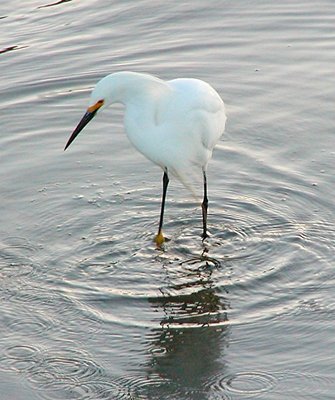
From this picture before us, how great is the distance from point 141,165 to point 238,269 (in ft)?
6.14

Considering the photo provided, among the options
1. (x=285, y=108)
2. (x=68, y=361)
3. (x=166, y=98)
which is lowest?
(x=285, y=108)

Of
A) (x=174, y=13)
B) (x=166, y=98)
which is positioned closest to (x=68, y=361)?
(x=166, y=98)

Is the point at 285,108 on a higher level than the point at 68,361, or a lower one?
lower

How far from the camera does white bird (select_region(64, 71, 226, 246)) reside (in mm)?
6664

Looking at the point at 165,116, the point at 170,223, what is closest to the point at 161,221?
the point at 170,223

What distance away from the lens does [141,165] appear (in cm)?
852

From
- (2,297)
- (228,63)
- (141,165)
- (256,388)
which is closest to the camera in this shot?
(256,388)

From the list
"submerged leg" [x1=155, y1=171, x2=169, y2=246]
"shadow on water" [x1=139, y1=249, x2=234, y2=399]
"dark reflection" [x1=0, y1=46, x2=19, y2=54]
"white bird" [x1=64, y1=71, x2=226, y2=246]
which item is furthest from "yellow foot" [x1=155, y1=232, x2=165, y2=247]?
"dark reflection" [x1=0, y1=46, x2=19, y2=54]

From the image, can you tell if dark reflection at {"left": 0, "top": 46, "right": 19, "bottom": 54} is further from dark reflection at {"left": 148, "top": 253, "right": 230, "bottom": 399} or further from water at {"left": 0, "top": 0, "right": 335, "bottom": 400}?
dark reflection at {"left": 148, "top": 253, "right": 230, "bottom": 399}

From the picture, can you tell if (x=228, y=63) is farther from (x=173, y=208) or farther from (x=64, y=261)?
(x=64, y=261)

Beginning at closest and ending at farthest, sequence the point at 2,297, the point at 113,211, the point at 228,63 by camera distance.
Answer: the point at 2,297
the point at 113,211
the point at 228,63

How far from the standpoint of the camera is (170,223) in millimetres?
7711

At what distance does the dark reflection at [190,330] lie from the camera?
5836 millimetres

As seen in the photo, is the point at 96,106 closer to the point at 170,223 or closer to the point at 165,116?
the point at 165,116
